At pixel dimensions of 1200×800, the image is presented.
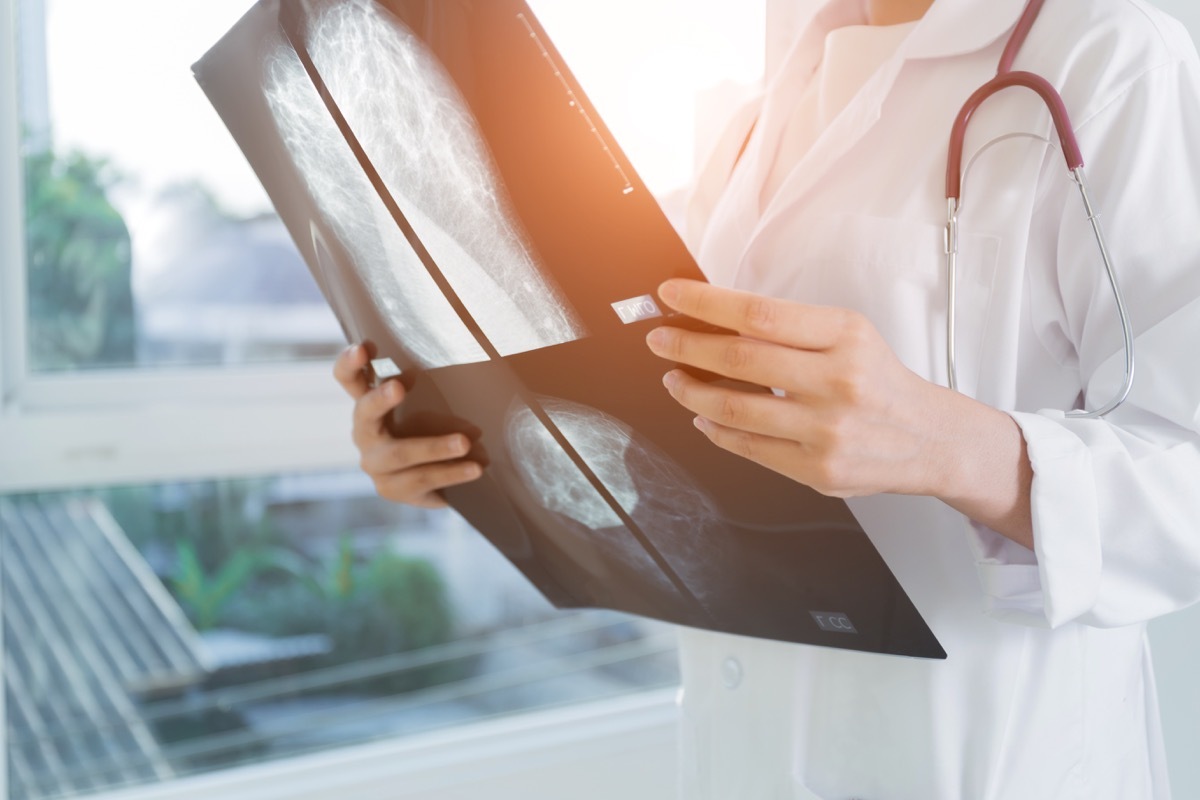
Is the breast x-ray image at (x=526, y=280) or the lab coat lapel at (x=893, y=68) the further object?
the lab coat lapel at (x=893, y=68)

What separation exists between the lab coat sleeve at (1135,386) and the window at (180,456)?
120 centimetres

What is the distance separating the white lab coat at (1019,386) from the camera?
0.71 meters

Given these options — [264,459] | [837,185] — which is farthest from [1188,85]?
[264,459]

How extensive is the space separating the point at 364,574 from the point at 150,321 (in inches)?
21.5

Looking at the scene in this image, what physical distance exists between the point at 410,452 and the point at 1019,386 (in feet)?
1.76

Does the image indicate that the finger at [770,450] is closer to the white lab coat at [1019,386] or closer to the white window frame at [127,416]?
the white lab coat at [1019,386]

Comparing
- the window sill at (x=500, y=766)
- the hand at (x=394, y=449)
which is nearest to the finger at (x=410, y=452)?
the hand at (x=394, y=449)

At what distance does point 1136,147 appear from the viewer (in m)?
0.72

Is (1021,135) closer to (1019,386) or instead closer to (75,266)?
(1019,386)

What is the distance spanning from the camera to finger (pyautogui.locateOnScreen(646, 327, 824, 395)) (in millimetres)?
575

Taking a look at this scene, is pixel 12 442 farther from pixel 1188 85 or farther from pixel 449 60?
pixel 1188 85

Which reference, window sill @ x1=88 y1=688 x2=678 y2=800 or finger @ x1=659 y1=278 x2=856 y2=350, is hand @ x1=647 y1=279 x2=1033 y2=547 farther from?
window sill @ x1=88 y1=688 x2=678 y2=800

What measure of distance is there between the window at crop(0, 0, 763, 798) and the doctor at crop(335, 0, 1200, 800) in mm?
783

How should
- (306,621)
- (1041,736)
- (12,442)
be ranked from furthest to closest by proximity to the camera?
(306,621) → (12,442) → (1041,736)
